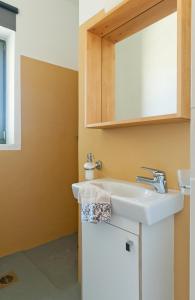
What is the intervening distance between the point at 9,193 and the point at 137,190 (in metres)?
1.27

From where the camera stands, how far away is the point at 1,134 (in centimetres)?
194

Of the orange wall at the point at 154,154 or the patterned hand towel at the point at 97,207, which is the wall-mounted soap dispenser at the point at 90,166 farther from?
the patterned hand towel at the point at 97,207

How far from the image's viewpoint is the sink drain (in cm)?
146

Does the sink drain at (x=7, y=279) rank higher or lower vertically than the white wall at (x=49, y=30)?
lower

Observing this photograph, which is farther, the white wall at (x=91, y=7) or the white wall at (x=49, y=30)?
the white wall at (x=49, y=30)

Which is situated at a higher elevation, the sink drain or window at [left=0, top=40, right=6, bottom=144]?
window at [left=0, top=40, right=6, bottom=144]

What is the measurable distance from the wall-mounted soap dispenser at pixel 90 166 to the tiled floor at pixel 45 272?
80 cm

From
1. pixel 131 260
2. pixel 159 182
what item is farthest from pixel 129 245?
pixel 159 182

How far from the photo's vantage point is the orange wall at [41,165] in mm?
1853

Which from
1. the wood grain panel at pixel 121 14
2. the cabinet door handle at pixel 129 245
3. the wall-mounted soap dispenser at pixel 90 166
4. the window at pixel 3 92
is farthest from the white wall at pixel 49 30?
the cabinet door handle at pixel 129 245

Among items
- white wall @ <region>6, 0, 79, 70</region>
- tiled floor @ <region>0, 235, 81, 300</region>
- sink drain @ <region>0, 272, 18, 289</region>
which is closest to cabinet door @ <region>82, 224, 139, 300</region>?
tiled floor @ <region>0, 235, 81, 300</region>

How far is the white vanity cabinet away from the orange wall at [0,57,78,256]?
107 centimetres

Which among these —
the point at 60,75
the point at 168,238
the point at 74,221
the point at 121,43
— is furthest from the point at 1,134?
the point at 168,238

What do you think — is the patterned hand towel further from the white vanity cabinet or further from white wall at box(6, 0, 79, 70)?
white wall at box(6, 0, 79, 70)
